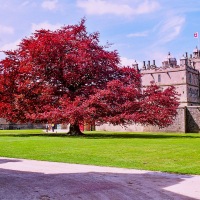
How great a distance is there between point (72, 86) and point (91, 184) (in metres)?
24.7

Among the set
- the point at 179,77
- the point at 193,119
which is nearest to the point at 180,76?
the point at 179,77

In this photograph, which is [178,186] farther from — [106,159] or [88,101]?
[88,101]

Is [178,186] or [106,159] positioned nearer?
[178,186]

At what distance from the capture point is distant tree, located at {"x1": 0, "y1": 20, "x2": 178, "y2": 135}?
2939 centimetres

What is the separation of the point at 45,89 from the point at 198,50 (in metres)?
64.5

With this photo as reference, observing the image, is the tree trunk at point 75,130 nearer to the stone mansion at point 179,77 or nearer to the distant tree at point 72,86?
the distant tree at point 72,86

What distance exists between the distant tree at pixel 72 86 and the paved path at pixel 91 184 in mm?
17437

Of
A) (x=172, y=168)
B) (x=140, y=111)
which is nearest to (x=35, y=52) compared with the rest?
(x=140, y=111)

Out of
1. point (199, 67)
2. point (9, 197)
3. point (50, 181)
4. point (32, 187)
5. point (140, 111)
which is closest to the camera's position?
point (9, 197)

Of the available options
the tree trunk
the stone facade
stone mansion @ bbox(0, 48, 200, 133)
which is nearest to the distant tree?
the tree trunk

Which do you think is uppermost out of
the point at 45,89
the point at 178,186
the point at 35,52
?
the point at 35,52

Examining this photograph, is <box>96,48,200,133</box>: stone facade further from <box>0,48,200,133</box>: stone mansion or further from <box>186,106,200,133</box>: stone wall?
<box>186,106,200,133</box>: stone wall

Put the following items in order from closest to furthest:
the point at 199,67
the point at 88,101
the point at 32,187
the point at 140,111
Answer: the point at 32,187
the point at 88,101
the point at 140,111
the point at 199,67

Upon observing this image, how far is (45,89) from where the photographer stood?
103ft
